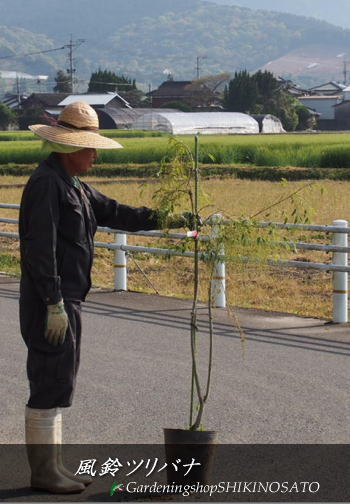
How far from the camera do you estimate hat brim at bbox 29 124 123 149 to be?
532 centimetres

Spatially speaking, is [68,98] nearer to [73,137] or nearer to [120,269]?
[120,269]

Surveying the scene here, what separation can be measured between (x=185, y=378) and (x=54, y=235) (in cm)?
337

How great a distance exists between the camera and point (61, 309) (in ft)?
17.1

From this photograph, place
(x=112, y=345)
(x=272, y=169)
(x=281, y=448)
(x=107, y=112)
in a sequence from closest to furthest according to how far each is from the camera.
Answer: (x=281, y=448), (x=112, y=345), (x=272, y=169), (x=107, y=112)

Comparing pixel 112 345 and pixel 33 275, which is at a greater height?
pixel 33 275

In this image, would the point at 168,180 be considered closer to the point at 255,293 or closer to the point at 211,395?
the point at 211,395

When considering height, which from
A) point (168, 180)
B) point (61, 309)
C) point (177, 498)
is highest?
point (168, 180)

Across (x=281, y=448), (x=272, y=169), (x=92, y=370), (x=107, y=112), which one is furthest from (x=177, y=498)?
(x=107, y=112)

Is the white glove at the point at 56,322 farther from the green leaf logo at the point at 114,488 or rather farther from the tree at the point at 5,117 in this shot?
the tree at the point at 5,117

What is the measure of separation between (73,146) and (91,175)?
41321 millimetres

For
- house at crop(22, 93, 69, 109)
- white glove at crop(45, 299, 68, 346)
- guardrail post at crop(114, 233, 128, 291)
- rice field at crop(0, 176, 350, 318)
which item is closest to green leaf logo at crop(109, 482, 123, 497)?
white glove at crop(45, 299, 68, 346)

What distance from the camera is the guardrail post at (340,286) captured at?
1091 centimetres

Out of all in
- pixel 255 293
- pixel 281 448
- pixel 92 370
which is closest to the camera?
pixel 281 448

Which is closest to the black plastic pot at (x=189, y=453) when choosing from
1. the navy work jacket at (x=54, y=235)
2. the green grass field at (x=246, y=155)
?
the navy work jacket at (x=54, y=235)
